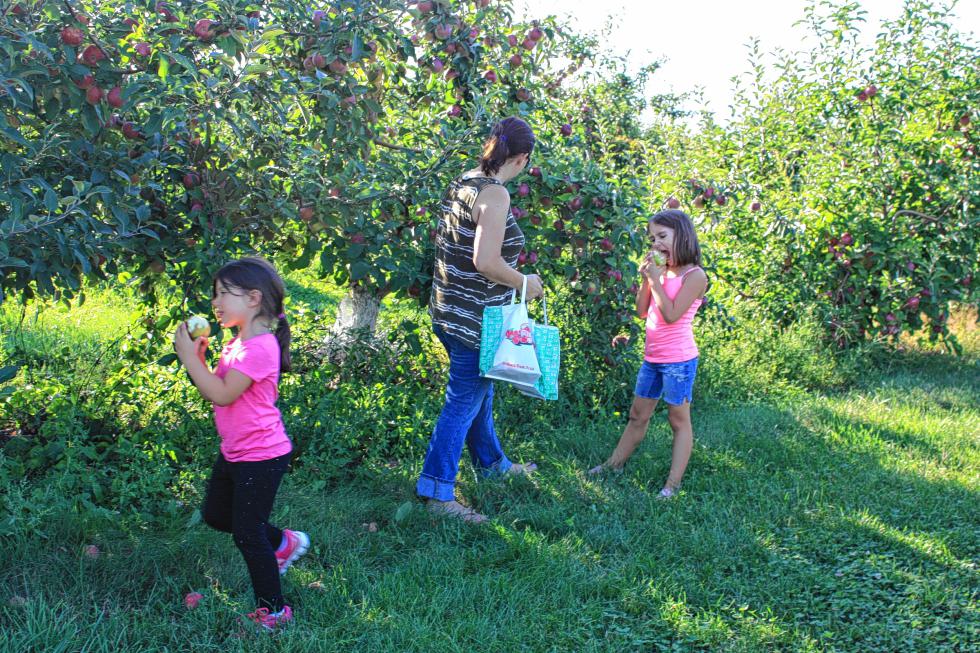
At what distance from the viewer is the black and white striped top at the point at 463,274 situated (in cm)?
337

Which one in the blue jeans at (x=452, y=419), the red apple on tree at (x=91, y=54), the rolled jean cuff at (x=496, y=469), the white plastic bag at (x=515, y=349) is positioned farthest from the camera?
the rolled jean cuff at (x=496, y=469)

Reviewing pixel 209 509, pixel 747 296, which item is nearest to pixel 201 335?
pixel 209 509

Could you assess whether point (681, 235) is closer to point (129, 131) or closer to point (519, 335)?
point (519, 335)

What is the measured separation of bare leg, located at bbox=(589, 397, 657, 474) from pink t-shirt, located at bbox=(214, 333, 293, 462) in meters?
1.90

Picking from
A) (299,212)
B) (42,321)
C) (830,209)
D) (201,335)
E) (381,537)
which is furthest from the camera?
(830,209)

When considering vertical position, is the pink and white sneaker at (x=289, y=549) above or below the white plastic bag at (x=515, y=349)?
below

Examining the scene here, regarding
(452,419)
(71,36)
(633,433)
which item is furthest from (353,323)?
(71,36)

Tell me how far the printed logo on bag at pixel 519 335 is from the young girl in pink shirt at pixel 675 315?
2.45ft

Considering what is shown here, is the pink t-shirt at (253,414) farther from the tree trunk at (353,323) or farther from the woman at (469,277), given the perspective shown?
the tree trunk at (353,323)

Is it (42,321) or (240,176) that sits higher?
(240,176)

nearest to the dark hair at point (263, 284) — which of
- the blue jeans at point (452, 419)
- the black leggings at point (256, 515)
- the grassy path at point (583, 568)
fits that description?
the black leggings at point (256, 515)

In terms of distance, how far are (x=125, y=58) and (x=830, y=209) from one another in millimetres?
4749

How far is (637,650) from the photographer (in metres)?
2.65

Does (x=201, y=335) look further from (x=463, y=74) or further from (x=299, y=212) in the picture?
(x=463, y=74)
